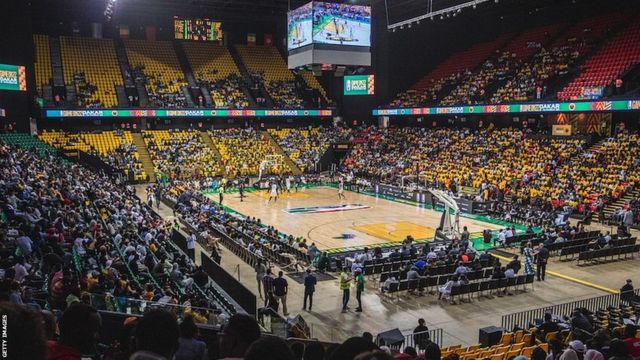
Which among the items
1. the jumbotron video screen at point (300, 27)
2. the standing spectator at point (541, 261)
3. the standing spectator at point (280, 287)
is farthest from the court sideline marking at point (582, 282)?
the jumbotron video screen at point (300, 27)

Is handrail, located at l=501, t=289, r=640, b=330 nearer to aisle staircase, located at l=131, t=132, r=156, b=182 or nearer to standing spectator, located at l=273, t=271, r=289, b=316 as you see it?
standing spectator, located at l=273, t=271, r=289, b=316

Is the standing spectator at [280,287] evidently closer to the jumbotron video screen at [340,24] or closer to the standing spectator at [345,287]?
the standing spectator at [345,287]

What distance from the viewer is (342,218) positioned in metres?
31.0

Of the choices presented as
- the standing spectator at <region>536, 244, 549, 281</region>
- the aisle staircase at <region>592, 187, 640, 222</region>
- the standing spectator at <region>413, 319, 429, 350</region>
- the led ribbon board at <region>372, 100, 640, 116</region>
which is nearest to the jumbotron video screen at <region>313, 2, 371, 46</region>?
the led ribbon board at <region>372, 100, 640, 116</region>

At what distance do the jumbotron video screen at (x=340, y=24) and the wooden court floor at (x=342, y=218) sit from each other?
10.2 metres

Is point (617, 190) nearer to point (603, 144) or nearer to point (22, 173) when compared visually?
point (603, 144)

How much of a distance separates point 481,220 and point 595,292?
13.6 meters

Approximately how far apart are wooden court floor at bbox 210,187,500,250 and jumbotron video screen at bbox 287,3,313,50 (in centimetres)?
1017

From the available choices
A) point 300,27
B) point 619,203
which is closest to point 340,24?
point 300,27

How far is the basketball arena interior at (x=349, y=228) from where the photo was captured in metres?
8.40

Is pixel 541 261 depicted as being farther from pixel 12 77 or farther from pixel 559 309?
pixel 12 77

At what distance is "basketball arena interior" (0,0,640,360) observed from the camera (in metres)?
8.40

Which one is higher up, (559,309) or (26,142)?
(26,142)

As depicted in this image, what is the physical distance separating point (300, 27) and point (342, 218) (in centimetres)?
1150
